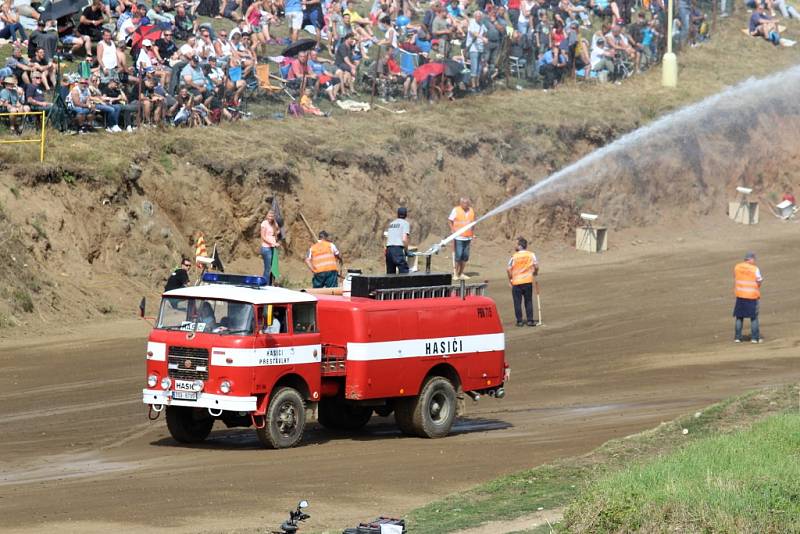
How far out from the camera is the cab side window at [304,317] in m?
19.3

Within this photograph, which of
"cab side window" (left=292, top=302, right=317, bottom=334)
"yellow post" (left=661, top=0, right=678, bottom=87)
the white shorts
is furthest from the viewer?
"yellow post" (left=661, top=0, right=678, bottom=87)

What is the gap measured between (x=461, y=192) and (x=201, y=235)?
9486mm

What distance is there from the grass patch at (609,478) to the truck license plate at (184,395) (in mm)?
4365

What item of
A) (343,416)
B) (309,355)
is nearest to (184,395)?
(309,355)

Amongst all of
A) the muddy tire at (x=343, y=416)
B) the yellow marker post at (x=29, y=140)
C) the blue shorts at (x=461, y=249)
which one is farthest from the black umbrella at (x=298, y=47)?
the muddy tire at (x=343, y=416)

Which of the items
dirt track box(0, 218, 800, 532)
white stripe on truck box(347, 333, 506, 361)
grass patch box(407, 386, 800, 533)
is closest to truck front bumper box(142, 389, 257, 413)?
dirt track box(0, 218, 800, 532)

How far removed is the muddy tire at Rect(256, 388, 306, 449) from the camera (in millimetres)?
18953

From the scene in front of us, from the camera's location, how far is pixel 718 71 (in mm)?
52219

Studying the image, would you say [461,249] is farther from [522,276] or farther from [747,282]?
[747,282]

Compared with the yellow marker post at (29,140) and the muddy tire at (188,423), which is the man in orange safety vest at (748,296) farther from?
the yellow marker post at (29,140)

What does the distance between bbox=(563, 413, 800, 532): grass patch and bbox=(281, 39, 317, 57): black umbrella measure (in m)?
26.2

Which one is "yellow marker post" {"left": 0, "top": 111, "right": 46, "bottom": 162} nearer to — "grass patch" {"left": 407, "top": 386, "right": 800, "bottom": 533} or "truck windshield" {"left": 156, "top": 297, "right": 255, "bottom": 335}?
"truck windshield" {"left": 156, "top": 297, "right": 255, "bottom": 335}

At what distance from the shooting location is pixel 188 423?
19.9 m

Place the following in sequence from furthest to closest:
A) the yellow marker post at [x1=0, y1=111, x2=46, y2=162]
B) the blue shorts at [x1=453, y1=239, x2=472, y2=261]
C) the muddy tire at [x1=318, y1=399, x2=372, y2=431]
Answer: the blue shorts at [x1=453, y1=239, x2=472, y2=261]
the yellow marker post at [x1=0, y1=111, x2=46, y2=162]
the muddy tire at [x1=318, y1=399, x2=372, y2=431]
